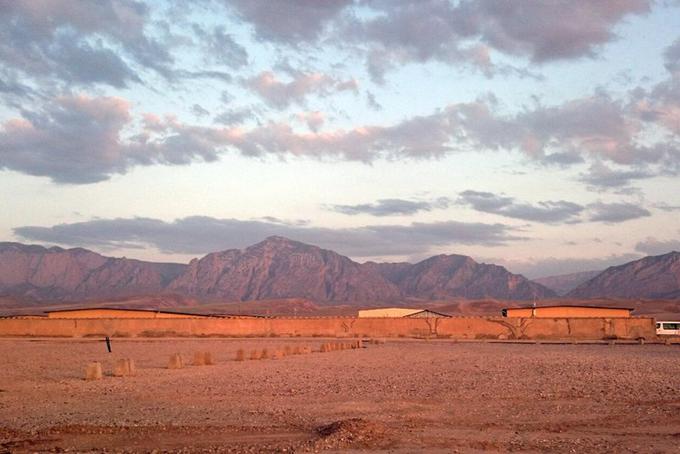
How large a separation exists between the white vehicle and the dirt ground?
37918mm

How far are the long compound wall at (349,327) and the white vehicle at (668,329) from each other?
3387 millimetres

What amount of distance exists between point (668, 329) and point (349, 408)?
59226mm

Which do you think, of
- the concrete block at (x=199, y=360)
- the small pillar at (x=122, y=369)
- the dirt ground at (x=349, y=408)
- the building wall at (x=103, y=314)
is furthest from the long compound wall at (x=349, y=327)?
the small pillar at (x=122, y=369)

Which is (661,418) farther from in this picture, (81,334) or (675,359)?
(81,334)

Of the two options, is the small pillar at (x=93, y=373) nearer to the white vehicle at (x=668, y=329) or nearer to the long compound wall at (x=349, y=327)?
the long compound wall at (x=349, y=327)

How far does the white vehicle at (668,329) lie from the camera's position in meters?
71.1

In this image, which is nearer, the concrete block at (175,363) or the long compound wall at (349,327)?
the concrete block at (175,363)

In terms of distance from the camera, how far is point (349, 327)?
72125 mm

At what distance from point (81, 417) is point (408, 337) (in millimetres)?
51658

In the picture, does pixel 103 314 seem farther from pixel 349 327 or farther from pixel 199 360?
pixel 199 360

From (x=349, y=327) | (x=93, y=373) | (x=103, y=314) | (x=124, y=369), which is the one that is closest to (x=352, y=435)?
(x=93, y=373)

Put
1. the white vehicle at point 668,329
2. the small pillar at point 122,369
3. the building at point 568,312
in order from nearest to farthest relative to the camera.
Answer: the small pillar at point 122,369, the white vehicle at point 668,329, the building at point 568,312

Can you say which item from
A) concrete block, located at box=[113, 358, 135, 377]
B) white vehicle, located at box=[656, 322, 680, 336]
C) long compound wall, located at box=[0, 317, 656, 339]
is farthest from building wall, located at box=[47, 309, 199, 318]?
concrete block, located at box=[113, 358, 135, 377]

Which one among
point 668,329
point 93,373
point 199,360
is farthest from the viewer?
point 668,329
